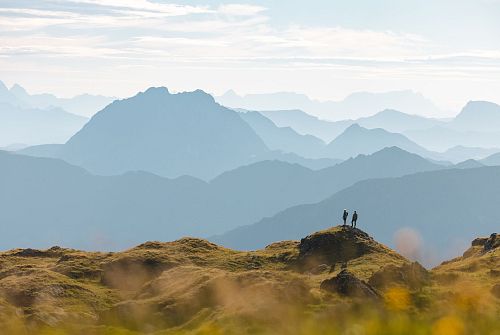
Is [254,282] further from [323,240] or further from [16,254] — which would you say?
[16,254]

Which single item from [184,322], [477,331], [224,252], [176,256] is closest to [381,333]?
[477,331]

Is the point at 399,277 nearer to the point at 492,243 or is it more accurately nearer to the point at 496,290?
the point at 496,290

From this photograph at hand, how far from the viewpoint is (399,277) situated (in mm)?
82500

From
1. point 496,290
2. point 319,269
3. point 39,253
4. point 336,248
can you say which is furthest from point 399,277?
point 39,253

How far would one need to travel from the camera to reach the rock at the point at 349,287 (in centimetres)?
7444

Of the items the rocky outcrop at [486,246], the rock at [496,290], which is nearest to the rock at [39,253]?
the rocky outcrop at [486,246]

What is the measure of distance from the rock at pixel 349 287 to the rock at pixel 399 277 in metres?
4.79

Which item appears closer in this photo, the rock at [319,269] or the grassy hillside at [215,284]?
the grassy hillside at [215,284]

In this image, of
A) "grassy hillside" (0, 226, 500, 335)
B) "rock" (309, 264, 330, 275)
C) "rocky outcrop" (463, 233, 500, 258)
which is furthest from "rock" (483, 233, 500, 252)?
"rock" (309, 264, 330, 275)

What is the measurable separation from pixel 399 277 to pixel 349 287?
9.90m

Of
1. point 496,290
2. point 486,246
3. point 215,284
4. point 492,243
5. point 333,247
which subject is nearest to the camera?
point 496,290

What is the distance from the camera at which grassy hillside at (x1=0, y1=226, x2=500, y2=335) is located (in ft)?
240

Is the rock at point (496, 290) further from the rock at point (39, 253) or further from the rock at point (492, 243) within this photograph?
the rock at point (39, 253)

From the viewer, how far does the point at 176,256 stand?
372 ft
